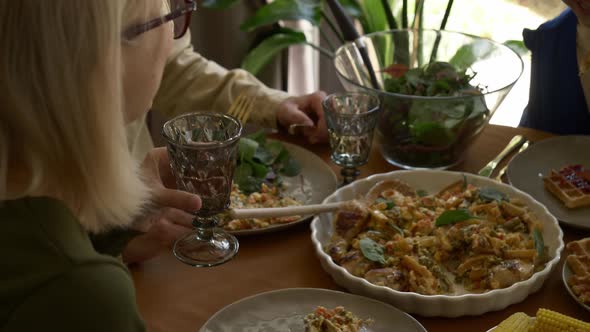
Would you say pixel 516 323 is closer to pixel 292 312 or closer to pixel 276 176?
pixel 292 312

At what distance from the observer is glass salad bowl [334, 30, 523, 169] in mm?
1689

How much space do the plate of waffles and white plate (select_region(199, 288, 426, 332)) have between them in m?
0.30

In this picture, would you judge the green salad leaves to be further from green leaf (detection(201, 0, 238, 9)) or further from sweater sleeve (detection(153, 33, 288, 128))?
green leaf (detection(201, 0, 238, 9))

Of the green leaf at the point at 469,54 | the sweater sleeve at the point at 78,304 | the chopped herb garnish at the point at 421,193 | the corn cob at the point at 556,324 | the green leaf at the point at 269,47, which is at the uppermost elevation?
the green leaf at the point at 469,54

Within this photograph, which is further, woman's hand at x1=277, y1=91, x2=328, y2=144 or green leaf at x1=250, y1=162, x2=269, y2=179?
woman's hand at x1=277, y1=91, x2=328, y2=144

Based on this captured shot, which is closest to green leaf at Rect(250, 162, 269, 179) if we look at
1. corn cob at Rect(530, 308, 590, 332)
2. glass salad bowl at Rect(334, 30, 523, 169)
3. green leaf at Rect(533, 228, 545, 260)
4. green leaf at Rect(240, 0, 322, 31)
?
glass salad bowl at Rect(334, 30, 523, 169)

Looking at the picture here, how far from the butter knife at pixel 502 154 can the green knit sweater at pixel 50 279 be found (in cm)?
101

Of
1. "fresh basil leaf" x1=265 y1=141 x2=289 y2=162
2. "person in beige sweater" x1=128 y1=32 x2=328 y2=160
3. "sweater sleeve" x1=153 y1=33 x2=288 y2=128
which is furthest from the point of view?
"sweater sleeve" x1=153 y1=33 x2=288 y2=128

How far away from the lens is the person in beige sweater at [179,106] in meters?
1.13

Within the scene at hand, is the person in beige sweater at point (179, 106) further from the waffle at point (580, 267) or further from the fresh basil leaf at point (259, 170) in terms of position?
the waffle at point (580, 267)

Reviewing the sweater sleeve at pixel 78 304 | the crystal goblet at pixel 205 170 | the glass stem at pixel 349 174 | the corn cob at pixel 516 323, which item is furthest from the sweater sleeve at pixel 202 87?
the sweater sleeve at pixel 78 304

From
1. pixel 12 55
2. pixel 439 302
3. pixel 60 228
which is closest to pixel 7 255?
pixel 60 228

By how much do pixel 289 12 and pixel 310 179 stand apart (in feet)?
4.31

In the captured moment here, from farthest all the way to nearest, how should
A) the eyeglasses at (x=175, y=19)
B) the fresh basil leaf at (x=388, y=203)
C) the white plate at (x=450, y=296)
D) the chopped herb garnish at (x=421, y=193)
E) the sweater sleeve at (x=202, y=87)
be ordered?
the sweater sleeve at (x=202, y=87) → the chopped herb garnish at (x=421, y=193) → the fresh basil leaf at (x=388, y=203) → the white plate at (x=450, y=296) → the eyeglasses at (x=175, y=19)
